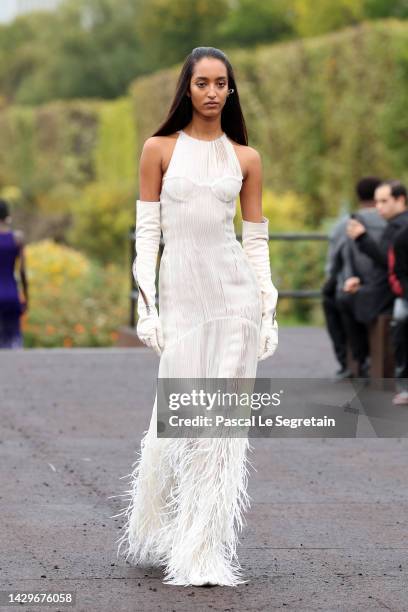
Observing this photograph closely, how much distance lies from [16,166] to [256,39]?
1321 cm

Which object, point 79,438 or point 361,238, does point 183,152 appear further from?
point 361,238

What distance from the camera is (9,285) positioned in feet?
48.2

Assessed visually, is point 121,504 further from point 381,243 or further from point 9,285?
point 9,285

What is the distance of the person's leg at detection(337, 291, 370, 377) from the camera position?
1261 centimetres

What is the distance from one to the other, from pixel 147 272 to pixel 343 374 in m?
7.25

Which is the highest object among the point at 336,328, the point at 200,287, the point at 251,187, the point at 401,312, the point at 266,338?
the point at 251,187

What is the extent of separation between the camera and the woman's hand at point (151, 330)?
227 inches

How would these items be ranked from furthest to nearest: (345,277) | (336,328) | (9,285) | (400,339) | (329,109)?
(329,109)
(9,285)
(336,328)
(345,277)
(400,339)

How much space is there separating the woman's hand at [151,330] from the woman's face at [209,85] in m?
0.78

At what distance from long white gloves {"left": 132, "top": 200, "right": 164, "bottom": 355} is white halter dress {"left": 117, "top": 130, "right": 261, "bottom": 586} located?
4 centimetres

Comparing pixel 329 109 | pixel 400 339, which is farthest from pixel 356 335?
pixel 329 109

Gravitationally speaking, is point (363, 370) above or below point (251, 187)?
below

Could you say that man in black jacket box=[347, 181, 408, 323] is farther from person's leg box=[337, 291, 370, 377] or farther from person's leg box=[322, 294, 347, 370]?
person's leg box=[322, 294, 347, 370]

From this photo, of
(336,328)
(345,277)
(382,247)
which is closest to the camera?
(382,247)
